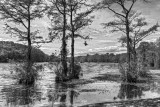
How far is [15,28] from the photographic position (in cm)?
2633

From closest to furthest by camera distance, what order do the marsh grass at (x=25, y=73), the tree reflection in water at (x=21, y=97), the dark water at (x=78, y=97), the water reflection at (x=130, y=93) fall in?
the dark water at (x=78, y=97) → the tree reflection in water at (x=21, y=97) → the water reflection at (x=130, y=93) → the marsh grass at (x=25, y=73)

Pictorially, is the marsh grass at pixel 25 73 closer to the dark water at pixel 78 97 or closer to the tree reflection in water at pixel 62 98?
the dark water at pixel 78 97

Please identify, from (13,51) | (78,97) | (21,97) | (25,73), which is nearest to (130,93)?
(78,97)

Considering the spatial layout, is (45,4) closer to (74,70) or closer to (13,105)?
(74,70)

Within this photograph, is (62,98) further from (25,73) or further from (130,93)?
(25,73)

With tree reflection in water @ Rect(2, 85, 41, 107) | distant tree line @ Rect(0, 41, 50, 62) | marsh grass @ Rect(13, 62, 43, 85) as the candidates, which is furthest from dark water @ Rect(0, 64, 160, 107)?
distant tree line @ Rect(0, 41, 50, 62)

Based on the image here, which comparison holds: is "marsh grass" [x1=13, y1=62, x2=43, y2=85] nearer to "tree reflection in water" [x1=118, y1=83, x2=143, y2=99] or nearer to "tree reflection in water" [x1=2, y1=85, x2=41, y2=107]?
"tree reflection in water" [x1=2, y1=85, x2=41, y2=107]

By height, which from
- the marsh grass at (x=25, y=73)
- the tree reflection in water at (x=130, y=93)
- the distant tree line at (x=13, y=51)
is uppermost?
the distant tree line at (x=13, y=51)

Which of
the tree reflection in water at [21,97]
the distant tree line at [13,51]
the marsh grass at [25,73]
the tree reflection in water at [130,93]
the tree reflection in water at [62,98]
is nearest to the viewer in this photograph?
the tree reflection in water at [62,98]

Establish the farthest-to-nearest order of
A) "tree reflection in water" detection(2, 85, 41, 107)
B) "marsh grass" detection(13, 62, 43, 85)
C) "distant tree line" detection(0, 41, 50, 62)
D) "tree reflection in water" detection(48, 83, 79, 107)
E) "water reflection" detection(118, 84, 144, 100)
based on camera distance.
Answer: "distant tree line" detection(0, 41, 50, 62) → "marsh grass" detection(13, 62, 43, 85) → "water reflection" detection(118, 84, 144, 100) → "tree reflection in water" detection(2, 85, 41, 107) → "tree reflection in water" detection(48, 83, 79, 107)

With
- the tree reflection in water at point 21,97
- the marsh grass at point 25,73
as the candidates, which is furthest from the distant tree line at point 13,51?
the tree reflection in water at point 21,97

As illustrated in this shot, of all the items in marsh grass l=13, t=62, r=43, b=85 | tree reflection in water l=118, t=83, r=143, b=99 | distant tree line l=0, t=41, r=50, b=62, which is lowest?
tree reflection in water l=118, t=83, r=143, b=99

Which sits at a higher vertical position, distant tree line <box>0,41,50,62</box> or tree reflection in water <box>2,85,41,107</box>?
distant tree line <box>0,41,50,62</box>

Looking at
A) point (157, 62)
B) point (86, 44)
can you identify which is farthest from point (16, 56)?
point (157, 62)
